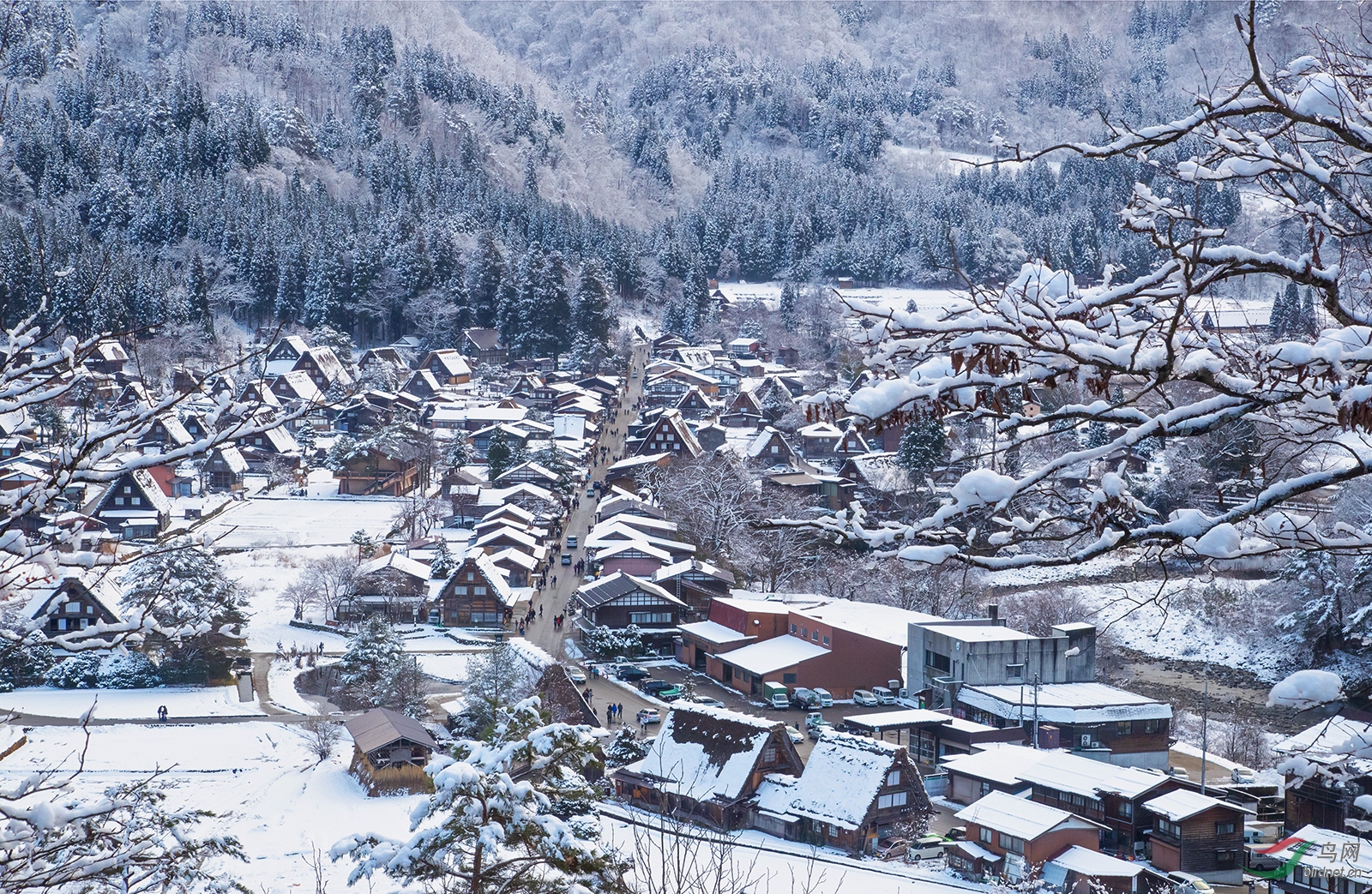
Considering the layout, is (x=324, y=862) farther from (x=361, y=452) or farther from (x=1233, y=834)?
(x=361, y=452)

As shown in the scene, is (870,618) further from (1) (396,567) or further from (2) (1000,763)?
(1) (396,567)

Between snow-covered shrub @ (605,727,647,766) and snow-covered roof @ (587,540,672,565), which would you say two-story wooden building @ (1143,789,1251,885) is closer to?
snow-covered shrub @ (605,727,647,766)

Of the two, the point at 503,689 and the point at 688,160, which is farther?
the point at 688,160

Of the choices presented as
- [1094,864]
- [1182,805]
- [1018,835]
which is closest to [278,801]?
[1018,835]

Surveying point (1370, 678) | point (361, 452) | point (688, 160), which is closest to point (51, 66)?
point (688, 160)

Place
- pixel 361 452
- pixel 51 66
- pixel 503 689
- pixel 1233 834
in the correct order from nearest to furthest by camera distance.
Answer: pixel 1233 834 < pixel 503 689 < pixel 361 452 < pixel 51 66

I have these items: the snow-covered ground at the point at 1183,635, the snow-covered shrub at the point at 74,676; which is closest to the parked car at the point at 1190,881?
the snow-covered ground at the point at 1183,635
